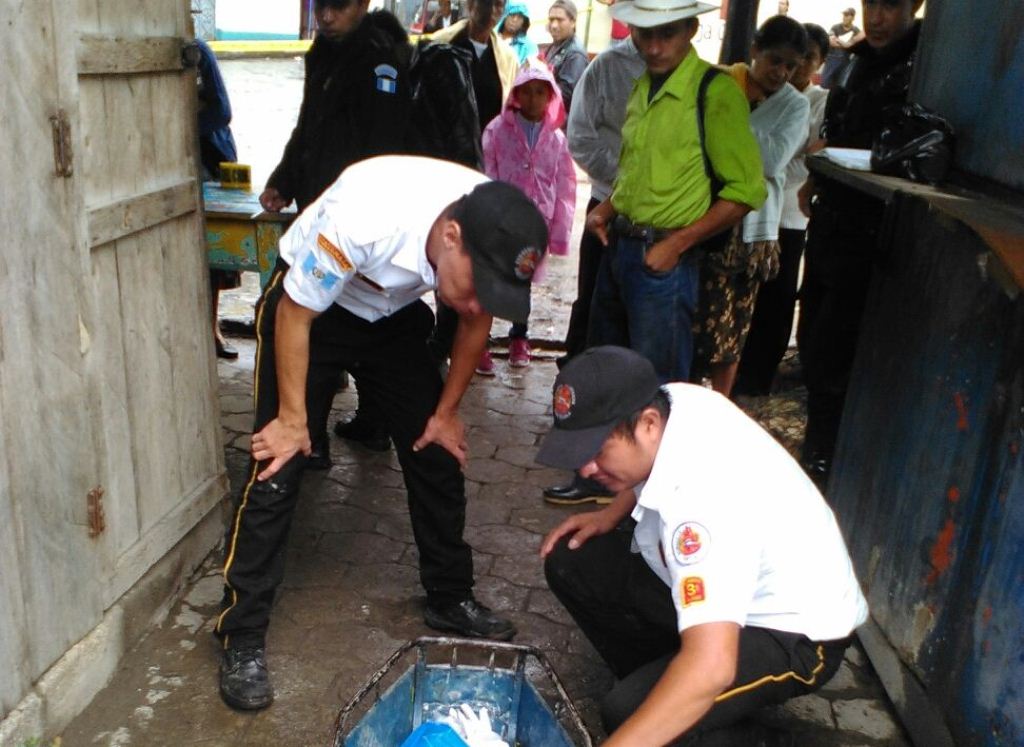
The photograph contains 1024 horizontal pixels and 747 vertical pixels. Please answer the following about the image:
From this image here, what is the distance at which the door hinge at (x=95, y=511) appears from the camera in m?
2.94

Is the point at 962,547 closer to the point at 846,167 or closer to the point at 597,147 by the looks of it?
the point at 846,167

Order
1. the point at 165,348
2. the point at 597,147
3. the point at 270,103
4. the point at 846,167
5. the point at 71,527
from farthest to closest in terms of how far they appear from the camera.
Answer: the point at 270,103
the point at 597,147
the point at 846,167
the point at 165,348
the point at 71,527

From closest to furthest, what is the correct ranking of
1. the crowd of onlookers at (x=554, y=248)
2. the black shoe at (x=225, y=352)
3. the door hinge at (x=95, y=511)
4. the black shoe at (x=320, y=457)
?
the crowd of onlookers at (x=554, y=248)
the door hinge at (x=95, y=511)
the black shoe at (x=320, y=457)
the black shoe at (x=225, y=352)

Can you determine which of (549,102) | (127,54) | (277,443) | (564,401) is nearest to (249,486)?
(277,443)

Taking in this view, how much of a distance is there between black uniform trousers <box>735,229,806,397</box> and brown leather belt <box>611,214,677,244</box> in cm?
145

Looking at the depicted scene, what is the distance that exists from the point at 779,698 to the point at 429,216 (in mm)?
1489

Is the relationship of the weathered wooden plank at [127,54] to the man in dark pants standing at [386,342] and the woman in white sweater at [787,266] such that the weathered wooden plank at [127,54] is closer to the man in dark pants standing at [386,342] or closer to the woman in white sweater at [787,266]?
the man in dark pants standing at [386,342]

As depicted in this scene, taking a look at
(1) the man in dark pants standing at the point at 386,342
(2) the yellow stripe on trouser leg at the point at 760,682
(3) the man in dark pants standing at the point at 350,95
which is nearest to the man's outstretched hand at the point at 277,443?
(1) the man in dark pants standing at the point at 386,342

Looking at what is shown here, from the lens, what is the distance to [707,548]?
2.13 meters

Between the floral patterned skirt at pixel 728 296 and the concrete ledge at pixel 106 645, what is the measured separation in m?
2.17

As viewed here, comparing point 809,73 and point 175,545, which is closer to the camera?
point 175,545

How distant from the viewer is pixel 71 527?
9.37ft

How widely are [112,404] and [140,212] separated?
1.92ft

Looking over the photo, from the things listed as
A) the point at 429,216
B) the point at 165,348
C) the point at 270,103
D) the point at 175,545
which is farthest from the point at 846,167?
the point at 270,103
